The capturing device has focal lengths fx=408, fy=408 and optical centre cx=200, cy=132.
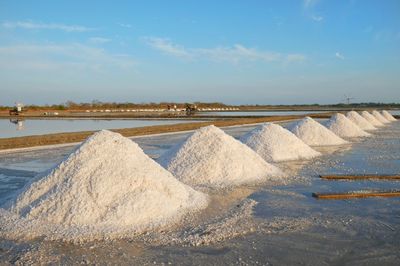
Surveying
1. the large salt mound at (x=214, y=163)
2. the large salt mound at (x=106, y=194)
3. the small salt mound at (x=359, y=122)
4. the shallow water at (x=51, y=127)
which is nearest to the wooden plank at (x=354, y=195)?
the large salt mound at (x=214, y=163)

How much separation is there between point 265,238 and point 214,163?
3515mm

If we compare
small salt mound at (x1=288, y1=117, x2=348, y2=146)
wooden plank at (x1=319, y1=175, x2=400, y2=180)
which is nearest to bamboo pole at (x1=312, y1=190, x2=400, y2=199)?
wooden plank at (x1=319, y1=175, x2=400, y2=180)

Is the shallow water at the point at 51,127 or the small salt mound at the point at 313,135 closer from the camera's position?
the small salt mound at the point at 313,135

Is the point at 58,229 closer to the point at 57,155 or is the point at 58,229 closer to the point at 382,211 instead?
the point at 382,211

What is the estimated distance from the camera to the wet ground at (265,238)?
398 cm

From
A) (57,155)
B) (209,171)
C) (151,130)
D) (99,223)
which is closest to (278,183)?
(209,171)

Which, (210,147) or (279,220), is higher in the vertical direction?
(210,147)

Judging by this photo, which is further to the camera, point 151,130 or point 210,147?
point 151,130

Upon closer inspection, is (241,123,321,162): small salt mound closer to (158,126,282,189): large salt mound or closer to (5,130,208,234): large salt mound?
(158,126,282,189): large salt mound

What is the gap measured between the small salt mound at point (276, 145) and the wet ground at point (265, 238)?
355 centimetres

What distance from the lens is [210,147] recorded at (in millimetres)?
8367

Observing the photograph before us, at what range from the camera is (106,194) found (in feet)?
17.2

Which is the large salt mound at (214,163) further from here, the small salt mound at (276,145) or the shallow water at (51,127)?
the shallow water at (51,127)

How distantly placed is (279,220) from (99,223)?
2.26 meters
